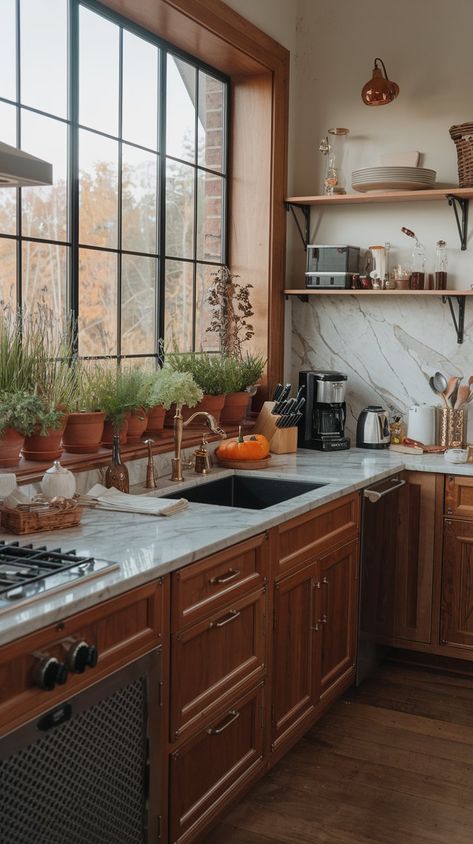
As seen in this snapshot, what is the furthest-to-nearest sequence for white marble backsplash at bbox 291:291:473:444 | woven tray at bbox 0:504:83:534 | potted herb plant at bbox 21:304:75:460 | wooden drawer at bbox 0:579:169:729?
white marble backsplash at bbox 291:291:473:444 < potted herb plant at bbox 21:304:75:460 < woven tray at bbox 0:504:83:534 < wooden drawer at bbox 0:579:169:729

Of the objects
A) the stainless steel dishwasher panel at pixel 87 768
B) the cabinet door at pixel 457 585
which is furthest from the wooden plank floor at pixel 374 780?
the stainless steel dishwasher panel at pixel 87 768

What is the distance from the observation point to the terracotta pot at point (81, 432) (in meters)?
3.04

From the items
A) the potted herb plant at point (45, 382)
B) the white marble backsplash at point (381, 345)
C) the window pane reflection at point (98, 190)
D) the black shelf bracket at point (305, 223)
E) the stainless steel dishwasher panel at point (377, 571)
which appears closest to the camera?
the potted herb plant at point (45, 382)

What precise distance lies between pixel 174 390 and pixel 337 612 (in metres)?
1.03

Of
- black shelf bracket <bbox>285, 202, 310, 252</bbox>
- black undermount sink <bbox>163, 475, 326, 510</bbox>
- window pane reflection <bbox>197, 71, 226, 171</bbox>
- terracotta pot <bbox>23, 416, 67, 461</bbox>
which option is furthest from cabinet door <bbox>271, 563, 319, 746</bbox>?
window pane reflection <bbox>197, 71, 226, 171</bbox>

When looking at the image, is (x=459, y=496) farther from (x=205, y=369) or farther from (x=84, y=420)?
(x=84, y=420)

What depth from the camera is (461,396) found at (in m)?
4.21

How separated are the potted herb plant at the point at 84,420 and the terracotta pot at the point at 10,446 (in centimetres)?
29

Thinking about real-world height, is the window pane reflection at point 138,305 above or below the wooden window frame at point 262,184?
below

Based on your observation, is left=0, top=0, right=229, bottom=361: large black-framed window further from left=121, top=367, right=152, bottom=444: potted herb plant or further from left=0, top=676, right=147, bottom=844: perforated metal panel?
left=0, top=676, right=147, bottom=844: perforated metal panel

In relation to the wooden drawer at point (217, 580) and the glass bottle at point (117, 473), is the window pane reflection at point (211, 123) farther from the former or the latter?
the wooden drawer at point (217, 580)

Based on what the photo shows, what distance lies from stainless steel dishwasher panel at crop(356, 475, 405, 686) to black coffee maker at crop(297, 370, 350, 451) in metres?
0.45

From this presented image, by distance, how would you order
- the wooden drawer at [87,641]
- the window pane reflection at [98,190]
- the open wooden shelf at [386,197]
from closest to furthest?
1. the wooden drawer at [87,641]
2. the window pane reflection at [98,190]
3. the open wooden shelf at [386,197]

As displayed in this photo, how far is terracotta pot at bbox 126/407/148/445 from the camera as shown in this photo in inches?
130
